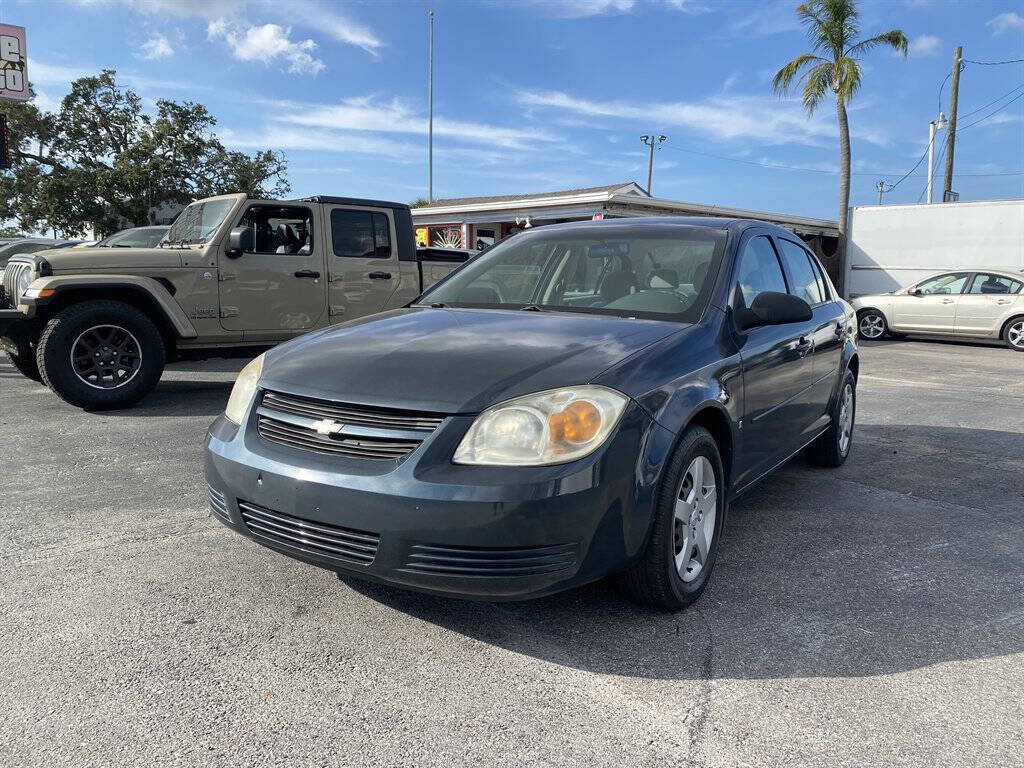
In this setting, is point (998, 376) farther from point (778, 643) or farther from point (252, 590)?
point (252, 590)

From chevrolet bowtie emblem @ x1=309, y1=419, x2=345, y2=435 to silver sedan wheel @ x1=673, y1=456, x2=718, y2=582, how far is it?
1248 mm

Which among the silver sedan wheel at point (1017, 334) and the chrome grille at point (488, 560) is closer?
the chrome grille at point (488, 560)

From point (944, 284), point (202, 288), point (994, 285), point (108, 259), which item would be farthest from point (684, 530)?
point (944, 284)

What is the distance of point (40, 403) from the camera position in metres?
7.36

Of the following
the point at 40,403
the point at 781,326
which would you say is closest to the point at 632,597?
the point at 781,326

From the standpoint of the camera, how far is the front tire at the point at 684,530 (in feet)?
9.18

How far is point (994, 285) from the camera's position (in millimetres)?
14602

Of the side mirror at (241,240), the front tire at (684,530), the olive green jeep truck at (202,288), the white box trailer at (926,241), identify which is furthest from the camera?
the white box trailer at (926,241)

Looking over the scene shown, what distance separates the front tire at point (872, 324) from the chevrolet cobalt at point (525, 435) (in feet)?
45.5

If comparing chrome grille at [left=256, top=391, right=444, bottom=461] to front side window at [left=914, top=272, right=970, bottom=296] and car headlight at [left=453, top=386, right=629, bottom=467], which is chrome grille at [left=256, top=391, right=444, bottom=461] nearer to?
car headlight at [left=453, top=386, right=629, bottom=467]

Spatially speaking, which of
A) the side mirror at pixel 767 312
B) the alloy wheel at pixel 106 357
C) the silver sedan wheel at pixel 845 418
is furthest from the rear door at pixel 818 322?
the alloy wheel at pixel 106 357

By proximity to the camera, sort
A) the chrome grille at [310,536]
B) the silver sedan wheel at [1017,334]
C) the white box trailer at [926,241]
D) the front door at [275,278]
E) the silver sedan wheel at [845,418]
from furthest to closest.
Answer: the white box trailer at [926,241] → the silver sedan wheel at [1017,334] → the front door at [275,278] → the silver sedan wheel at [845,418] → the chrome grille at [310,536]

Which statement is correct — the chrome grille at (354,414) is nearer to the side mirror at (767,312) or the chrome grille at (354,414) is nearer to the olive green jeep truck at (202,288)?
the side mirror at (767,312)

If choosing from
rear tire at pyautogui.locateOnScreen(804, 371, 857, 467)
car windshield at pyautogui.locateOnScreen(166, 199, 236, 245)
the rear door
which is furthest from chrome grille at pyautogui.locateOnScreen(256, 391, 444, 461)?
car windshield at pyautogui.locateOnScreen(166, 199, 236, 245)
